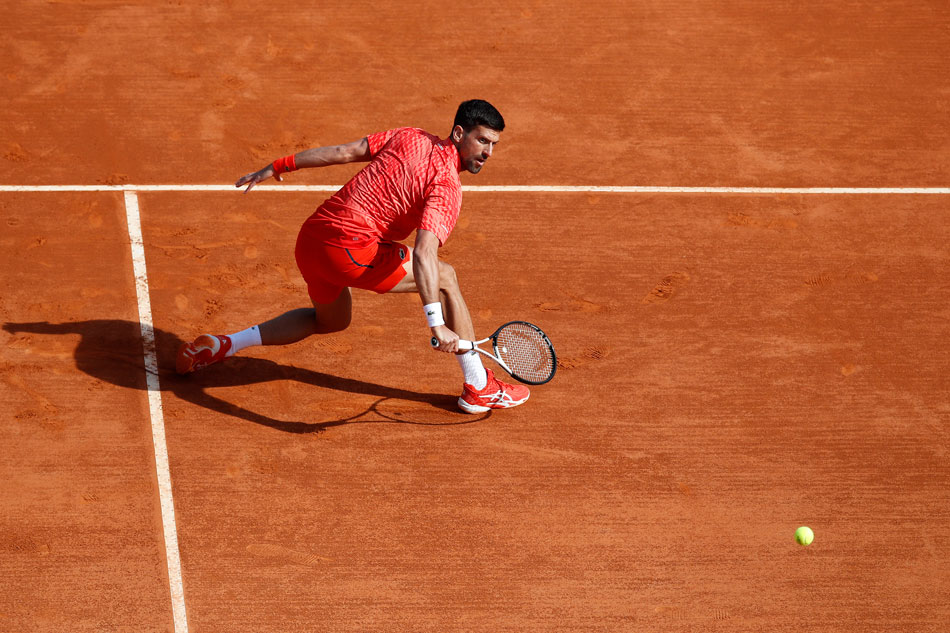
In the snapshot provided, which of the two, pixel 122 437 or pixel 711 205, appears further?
pixel 711 205

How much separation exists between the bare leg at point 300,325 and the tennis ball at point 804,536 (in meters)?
2.85

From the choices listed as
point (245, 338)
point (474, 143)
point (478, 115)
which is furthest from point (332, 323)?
point (478, 115)

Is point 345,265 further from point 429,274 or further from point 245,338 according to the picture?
point 245,338

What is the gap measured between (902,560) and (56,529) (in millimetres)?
4547

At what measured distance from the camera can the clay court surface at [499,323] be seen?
5.47m

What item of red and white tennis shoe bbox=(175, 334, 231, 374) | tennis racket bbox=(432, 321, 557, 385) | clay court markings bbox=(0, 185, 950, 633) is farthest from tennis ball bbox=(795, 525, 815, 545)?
red and white tennis shoe bbox=(175, 334, 231, 374)

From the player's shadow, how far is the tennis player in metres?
0.25

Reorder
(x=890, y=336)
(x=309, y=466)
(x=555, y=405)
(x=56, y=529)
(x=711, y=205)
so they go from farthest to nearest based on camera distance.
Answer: (x=711, y=205), (x=890, y=336), (x=555, y=405), (x=309, y=466), (x=56, y=529)

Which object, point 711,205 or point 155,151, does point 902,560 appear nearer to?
point 711,205

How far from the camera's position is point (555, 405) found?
21.1 feet

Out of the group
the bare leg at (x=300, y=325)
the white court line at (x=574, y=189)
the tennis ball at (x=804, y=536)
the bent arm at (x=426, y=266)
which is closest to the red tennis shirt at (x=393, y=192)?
the bent arm at (x=426, y=266)

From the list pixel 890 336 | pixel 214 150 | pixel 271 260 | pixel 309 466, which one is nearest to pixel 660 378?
pixel 890 336

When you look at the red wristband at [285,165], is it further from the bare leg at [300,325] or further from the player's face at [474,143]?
the player's face at [474,143]

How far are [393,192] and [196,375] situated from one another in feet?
6.19
